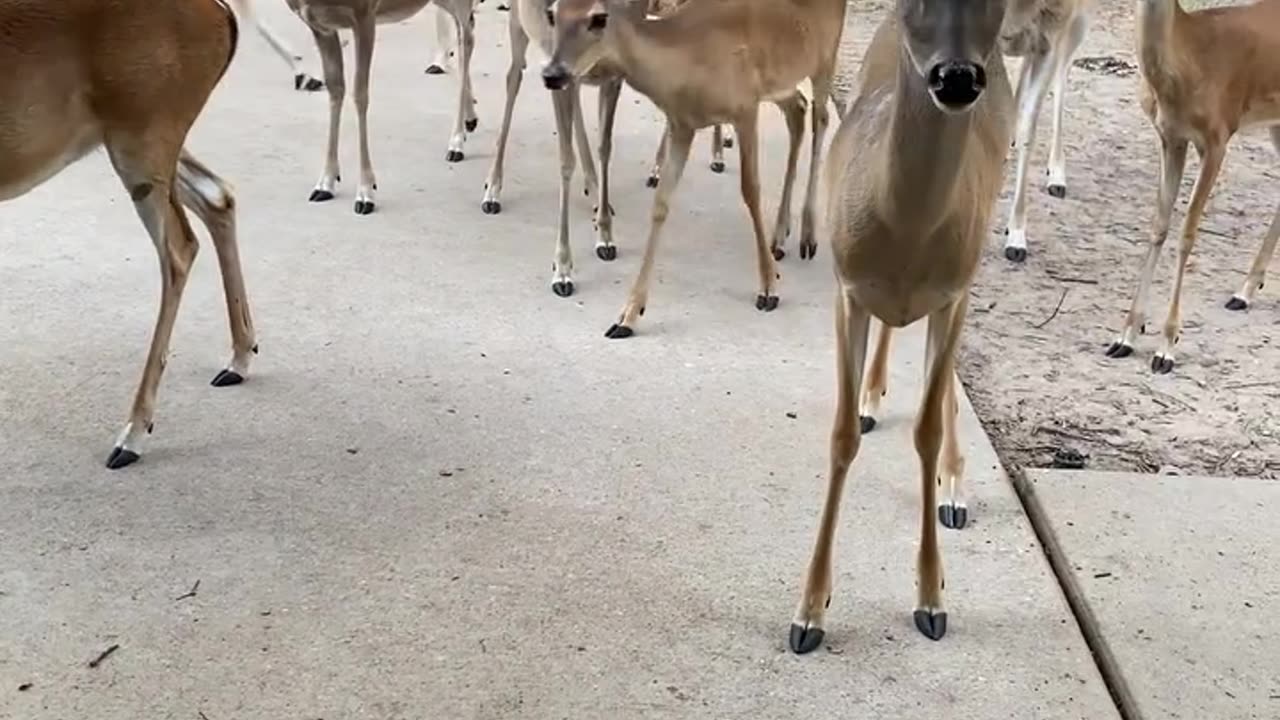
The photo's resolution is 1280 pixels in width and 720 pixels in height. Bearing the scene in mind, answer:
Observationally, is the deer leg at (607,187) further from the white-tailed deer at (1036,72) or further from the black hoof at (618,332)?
the white-tailed deer at (1036,72)

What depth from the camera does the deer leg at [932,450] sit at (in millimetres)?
3025

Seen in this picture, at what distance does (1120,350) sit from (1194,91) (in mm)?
908

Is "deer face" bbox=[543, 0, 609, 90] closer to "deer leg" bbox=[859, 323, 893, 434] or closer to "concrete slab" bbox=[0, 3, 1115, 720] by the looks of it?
"concrete slab" bbox=[0, 3, 1115, 720]

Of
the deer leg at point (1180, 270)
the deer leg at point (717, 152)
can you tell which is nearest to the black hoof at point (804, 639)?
the deer leg at point (1180, 270)

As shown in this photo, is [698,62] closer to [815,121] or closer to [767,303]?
[767,303]

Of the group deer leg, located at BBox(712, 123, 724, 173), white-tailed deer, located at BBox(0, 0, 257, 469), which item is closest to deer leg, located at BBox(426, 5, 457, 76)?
deer leg, located at BBox(712, 123, 724, 173)

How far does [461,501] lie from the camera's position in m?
3.56

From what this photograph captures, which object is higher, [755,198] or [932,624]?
[755,198]

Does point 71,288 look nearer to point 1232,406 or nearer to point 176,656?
point 176,656

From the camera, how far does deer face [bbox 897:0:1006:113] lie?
2246mm

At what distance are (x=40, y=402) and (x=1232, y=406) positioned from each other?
3691 mm

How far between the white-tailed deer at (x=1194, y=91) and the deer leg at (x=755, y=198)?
1.21 m

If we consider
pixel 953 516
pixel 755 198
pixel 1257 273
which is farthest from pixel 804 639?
pixel 1257 273

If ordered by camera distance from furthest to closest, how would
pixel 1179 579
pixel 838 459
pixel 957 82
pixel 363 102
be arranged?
pixel 363 102, pixel 1179 579, pixel 838 459, pixel 957 82
